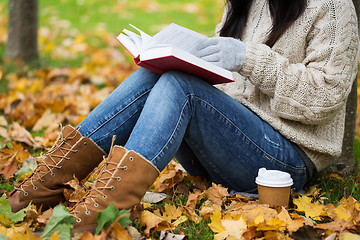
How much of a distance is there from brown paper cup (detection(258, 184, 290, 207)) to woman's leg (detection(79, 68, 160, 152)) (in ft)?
1.98

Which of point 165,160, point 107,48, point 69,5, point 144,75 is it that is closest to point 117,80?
point 107,48

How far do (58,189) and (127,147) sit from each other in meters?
0.41

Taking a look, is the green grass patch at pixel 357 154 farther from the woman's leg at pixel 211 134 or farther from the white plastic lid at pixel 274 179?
the white plastic lid at pixel 274 179

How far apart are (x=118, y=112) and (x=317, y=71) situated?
82 cm

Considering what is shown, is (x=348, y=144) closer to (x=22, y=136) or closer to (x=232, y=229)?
(x=232, y=229)

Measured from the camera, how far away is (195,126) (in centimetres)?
175

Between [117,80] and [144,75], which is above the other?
[144,75]

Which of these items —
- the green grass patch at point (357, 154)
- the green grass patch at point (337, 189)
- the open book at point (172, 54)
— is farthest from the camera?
the green grass patch at point (357, 154)

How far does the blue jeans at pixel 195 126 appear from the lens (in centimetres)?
162

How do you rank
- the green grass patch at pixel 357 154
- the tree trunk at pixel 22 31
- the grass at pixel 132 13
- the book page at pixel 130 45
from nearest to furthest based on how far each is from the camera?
the book page at pixel 130 45 → the green grass patch at pixel 357 154 → the tree trunk at pixel 22 31 → the grass at pixel 132 13

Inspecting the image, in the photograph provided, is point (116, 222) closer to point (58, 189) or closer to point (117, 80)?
point (58, 189)

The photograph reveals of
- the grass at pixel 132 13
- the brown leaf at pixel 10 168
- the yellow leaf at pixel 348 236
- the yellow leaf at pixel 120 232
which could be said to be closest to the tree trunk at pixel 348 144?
the yellow leaf at pixel 348 236

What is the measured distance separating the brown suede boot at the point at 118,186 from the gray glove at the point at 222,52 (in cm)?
47

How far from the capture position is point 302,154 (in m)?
1.90
